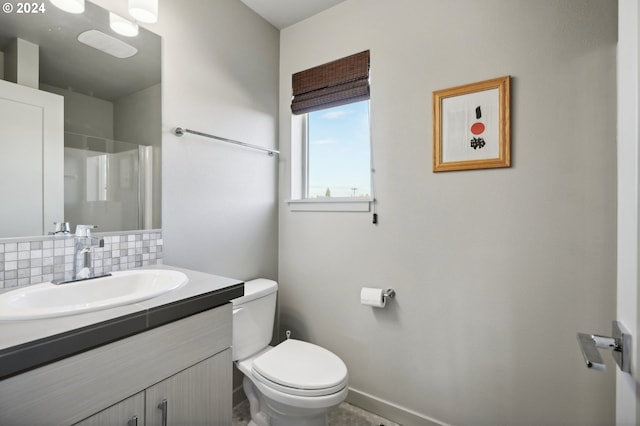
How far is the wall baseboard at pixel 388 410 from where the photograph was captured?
1566mm

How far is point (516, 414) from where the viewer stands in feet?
4.39

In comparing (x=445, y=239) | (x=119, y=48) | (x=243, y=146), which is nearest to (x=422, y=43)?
(x=445, y=239)

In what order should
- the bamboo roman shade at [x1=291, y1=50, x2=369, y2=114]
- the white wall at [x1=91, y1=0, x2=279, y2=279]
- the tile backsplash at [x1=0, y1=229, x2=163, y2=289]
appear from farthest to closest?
the bamboo roman shade at [x1=291, y1=50, x2=369, y2=114] → the white wall at [x1=91, y1=0, x2=279, y2=279] → the tile backsplash at [x1=0, y1=229, x2=163, y2=289]

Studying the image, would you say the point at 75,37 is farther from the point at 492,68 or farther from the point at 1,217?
the point at 492,68

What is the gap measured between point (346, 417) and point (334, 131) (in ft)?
5.91

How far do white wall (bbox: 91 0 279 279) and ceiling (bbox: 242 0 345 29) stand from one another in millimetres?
60

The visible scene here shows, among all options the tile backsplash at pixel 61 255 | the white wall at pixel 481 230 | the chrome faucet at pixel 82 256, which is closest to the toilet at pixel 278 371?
the white wall at pixel 481 230

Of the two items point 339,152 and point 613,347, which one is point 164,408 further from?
point 339,152

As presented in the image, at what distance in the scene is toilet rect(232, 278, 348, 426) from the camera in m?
1.25

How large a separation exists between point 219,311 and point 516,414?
4.65 ft

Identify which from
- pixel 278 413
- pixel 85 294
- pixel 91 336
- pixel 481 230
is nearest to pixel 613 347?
pixel 481 230

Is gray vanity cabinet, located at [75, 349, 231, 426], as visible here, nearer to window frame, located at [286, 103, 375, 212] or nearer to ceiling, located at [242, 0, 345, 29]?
window frame, located at [286, 103, 375, 212]

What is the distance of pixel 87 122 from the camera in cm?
119

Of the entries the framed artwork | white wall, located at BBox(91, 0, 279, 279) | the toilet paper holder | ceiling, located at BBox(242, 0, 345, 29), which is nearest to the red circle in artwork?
the framed artwork
